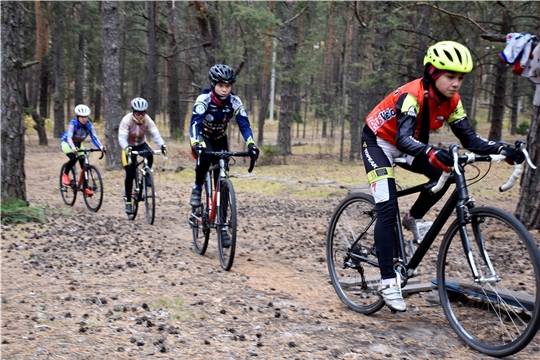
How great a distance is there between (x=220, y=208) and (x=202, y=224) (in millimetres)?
638

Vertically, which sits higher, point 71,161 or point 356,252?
point 71,161

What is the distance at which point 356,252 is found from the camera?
4.84 metres

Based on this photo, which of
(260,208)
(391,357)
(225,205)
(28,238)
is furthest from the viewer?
(260,208)

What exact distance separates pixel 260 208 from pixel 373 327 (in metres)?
7.47

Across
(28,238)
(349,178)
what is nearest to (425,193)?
(28,238)

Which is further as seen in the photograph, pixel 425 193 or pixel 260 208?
pixel 260 208

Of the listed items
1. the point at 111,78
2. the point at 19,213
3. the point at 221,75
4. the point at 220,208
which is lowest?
the point at 19,213

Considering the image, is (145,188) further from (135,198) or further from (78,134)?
(78,134)

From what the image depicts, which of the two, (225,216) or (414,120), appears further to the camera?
(225,216)

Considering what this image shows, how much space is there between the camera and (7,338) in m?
3.83

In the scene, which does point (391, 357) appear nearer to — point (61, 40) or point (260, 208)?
point (260, 208)

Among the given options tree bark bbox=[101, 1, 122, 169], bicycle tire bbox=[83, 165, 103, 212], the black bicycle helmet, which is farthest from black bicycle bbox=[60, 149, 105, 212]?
tree bark bbox=[101, 1, 122, 169]

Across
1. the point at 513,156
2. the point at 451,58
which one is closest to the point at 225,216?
the point at 451,58

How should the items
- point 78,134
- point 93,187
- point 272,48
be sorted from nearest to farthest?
1. point 93,187
2. point 78,134
3. point 272,48
